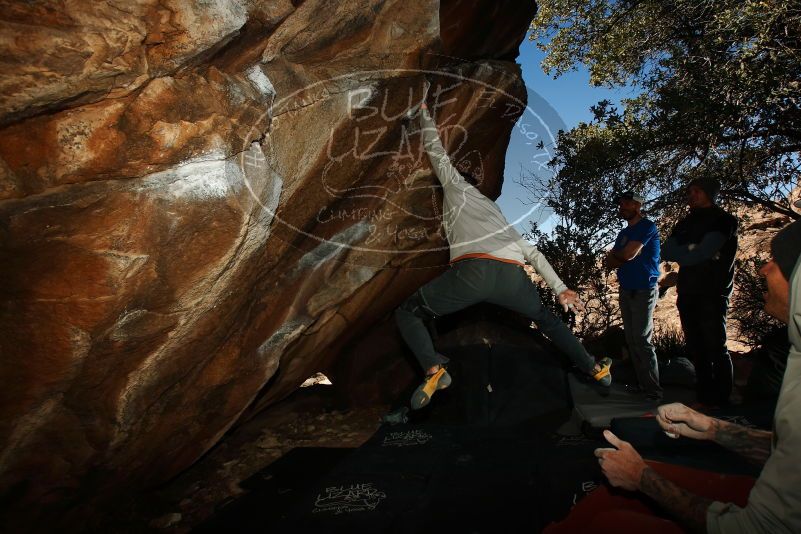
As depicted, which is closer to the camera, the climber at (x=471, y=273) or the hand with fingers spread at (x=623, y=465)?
the hand with fingers spread at (x=623, y=465)

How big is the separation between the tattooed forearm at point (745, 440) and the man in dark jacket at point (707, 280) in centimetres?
231

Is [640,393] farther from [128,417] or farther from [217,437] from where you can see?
[128,417]

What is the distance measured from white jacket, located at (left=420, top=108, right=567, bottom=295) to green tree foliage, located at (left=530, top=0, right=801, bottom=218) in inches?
117

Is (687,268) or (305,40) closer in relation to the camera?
(305,40)

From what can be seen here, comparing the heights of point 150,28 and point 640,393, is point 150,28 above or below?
above

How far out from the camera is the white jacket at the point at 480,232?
350cm

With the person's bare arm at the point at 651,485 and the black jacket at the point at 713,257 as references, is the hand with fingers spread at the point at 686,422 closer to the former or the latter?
the person's bare arm at the point at 651,485

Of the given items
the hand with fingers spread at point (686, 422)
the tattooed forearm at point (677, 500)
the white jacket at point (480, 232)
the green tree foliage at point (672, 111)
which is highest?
the green tree foliage at point (672, 111)

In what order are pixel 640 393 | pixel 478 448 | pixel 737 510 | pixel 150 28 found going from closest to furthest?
pixel 737 510 < pixel 150 28 < pixel 478 448 < pixel 640 393

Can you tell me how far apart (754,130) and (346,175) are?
16.9 ft

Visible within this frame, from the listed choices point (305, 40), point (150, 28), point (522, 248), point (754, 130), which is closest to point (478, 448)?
point (522, 248)

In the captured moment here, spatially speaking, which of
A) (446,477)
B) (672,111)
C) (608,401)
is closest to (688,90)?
(672,111)

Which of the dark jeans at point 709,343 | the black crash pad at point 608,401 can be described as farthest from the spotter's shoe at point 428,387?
the dark jeans at point 709,343

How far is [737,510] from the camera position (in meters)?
1.36
